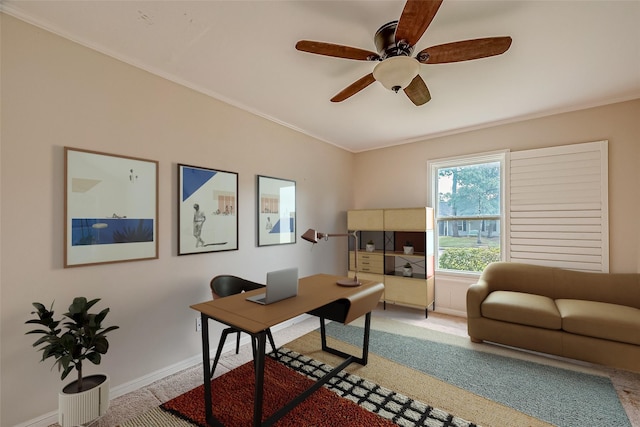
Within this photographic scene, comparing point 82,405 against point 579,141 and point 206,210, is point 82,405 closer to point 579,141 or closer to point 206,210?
point 206,210

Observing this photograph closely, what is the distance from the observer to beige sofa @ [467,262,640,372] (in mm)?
2299

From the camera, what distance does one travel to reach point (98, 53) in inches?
78.2

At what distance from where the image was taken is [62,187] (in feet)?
6.01

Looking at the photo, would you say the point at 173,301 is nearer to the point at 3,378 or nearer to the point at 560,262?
the point at 3,378

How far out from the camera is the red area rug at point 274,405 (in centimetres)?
179

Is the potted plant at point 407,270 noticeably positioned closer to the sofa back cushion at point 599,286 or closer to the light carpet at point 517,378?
the light carpet at point 517,378

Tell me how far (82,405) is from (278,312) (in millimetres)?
1261

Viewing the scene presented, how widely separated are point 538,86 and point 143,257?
3893 millimetres

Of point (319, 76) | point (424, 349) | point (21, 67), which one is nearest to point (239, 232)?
point (319, 76)

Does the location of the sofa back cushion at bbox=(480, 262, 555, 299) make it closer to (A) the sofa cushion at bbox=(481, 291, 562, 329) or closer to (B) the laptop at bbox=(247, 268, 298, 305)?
(A) the sofa cushion at bbox=(481, 291, 562, 329)

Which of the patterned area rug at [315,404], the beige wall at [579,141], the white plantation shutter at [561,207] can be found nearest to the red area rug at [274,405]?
the patterned area rug at [315,404]

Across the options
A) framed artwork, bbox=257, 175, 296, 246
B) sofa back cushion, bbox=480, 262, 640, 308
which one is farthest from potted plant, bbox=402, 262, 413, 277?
framed artwork, bbox=257, 175, 296, 246

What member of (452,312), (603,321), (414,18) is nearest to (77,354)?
(414,18)

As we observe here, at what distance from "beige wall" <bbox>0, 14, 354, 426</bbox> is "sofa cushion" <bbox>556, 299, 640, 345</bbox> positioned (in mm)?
3130
